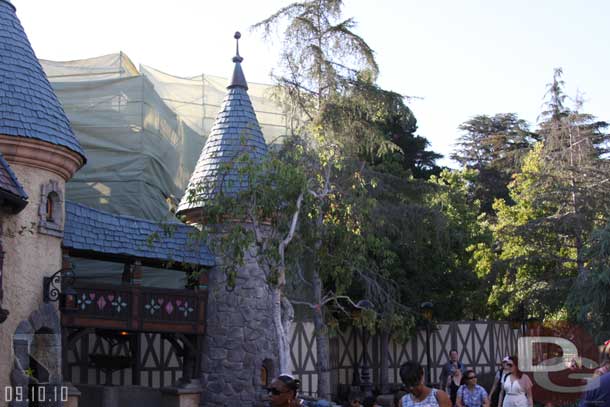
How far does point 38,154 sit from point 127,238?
252cm

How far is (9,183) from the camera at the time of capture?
38.8ft

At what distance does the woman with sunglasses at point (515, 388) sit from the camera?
32.7ft

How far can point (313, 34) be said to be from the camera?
68.8 feet

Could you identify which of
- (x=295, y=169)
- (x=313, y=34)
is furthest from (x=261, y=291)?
(x=313, y=34)

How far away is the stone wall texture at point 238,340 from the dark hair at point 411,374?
10304mm

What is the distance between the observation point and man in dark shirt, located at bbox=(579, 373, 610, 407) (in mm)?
6266

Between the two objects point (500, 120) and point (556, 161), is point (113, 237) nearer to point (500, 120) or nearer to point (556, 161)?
point (556, 161)

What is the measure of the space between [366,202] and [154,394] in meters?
4.94

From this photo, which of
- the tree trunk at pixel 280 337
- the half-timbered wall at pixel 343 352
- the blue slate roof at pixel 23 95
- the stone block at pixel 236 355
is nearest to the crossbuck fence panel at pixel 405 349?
the half-timbered wall at pixel 343 352

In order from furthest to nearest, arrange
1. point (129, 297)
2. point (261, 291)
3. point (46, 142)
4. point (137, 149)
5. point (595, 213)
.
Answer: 1. point (595, 213)
2. point (137, 149)
3. point (261, 291)
4. point (129, 297)
5. point (46, 142)

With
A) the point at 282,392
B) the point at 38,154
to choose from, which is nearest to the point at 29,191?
the point at 38,154

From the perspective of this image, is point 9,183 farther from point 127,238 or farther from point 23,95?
point 127,238

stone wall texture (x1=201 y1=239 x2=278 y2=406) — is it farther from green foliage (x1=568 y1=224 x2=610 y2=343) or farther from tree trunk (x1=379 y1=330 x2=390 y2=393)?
tree trunk (x1=379 y1=330 x2=390 y2=393)

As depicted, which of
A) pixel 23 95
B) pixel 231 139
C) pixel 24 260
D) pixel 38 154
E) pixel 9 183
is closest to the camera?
pixel 9 183
